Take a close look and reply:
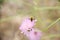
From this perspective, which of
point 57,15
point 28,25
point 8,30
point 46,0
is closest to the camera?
point 28,25

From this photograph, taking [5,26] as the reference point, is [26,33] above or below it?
above

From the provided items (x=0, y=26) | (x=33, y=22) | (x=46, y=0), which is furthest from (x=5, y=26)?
(x=33, y=22)

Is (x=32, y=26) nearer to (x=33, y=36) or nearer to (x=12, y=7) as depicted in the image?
(x=33, y=36)

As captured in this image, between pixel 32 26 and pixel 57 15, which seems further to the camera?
pixel 57 15

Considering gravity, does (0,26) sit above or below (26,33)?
below

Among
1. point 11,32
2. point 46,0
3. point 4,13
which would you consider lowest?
point 11,32

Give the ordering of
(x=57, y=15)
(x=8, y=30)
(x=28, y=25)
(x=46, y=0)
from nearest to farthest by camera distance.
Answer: (x=28, y=25), (x=57, y=15), (x=46, y=0), (x=8, y=30)

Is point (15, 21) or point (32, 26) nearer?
point (32, 26)

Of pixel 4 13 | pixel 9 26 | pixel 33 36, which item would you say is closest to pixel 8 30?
pixel 9 26

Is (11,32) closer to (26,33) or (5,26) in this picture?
(5,26)
